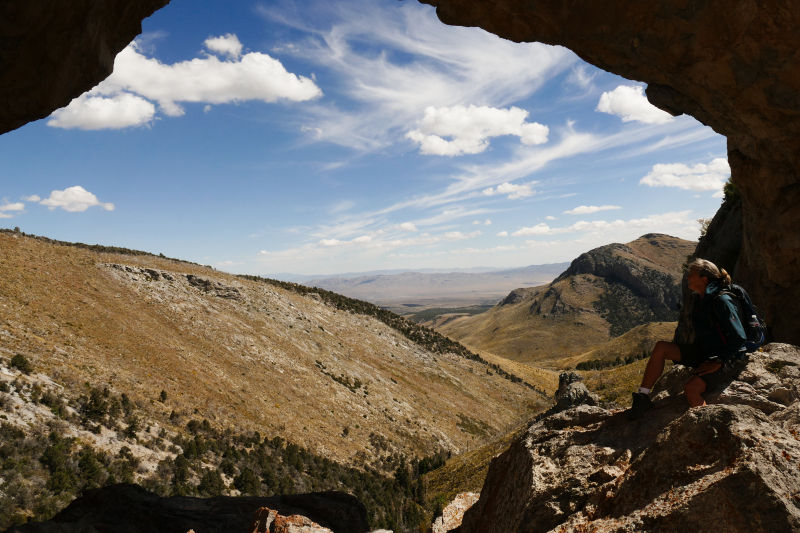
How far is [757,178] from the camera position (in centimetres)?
1348

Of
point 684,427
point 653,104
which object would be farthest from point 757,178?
point 684,427

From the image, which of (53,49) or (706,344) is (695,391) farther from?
(53,49)

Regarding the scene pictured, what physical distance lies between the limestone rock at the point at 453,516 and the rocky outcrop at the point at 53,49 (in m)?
Answer: 14.6

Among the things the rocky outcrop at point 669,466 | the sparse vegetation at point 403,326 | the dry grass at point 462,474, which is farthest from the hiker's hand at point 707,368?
the sparse vegetation at point 403,326

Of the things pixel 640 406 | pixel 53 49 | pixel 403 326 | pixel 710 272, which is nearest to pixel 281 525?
pixel 640 406

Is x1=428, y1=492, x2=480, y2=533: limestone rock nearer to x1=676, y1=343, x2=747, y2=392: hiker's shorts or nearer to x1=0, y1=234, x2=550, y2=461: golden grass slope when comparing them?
x1=676, y1=343, x2=747, y2=392: hiker's shorts

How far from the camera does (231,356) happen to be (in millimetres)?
38281

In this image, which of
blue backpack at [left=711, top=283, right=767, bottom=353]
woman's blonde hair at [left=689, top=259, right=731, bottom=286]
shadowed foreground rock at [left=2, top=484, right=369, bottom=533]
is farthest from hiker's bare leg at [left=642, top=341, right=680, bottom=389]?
shadowed foreground rock at [left=2, top=484, right=369, bottom=533]

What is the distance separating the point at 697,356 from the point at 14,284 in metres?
42.1

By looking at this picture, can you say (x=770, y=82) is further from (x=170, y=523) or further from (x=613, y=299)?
(x=613, y=299)

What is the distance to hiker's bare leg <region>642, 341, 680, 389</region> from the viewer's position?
6.75 metres

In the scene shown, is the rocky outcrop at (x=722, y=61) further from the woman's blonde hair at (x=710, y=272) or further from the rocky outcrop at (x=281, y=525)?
the rocky outcrop at (x=281, y=525)

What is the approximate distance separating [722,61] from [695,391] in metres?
8.26

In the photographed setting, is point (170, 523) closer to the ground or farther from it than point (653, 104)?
closer to the ground
